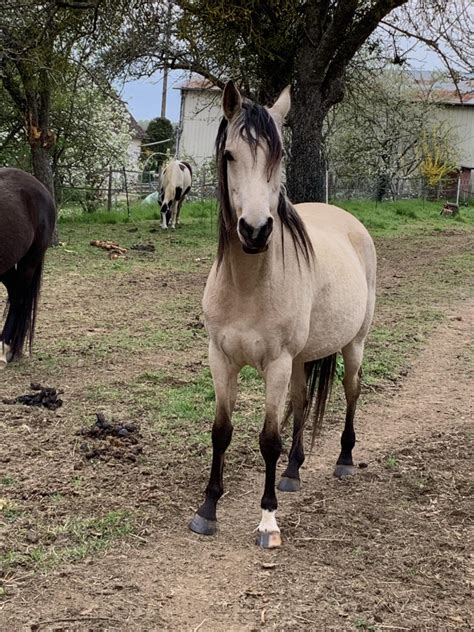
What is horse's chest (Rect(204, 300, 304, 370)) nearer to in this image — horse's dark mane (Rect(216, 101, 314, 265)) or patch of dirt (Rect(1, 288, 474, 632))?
horse's dark mane (Rect(216, 101, 314, 265))

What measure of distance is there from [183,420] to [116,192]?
15.7 meters

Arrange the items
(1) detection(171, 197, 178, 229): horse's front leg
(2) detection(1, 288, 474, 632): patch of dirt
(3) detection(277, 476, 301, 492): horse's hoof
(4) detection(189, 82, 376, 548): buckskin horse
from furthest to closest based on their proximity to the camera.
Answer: (1) detection(171, 197, 178, 229): horse's front leg
(3) detection(277, 476, 301, 492): horse's hoof
(4) detection(189, 82, 376, 548): buckskin horse
(2) detection(1, 288, 474, 632): patch of dirt

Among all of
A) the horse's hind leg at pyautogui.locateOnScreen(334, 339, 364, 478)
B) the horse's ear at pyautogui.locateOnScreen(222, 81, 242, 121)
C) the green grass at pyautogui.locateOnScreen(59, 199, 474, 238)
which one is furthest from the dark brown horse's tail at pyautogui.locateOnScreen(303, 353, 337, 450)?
the green grass at pyautogui.locateOnScreen(59, 199, 474, 238)

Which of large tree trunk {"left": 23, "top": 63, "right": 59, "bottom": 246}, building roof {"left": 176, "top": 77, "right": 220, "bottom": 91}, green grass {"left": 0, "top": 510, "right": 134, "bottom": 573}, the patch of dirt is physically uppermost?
building roof {"left": 176, "top": 77, "right": 220, "bottom": 91}

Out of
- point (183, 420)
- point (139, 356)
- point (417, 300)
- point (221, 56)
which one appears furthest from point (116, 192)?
point (183, 420)

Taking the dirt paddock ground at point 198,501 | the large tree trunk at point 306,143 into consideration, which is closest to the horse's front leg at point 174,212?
the large tree trunk at point 306,143

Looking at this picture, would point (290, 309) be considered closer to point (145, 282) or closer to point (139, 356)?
point (139, 356)

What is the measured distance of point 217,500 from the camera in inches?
128

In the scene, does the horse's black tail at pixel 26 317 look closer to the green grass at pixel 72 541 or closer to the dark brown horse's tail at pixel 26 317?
the dark brown horse's tail at pixel 26 317

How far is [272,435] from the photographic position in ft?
10.3

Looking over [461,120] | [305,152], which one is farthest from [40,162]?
[461,120]

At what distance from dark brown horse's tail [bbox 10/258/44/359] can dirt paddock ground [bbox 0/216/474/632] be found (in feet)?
0.55

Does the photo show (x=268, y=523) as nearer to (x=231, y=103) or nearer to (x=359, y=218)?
(x=231, y=103)

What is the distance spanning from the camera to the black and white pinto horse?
1501 centimetres
